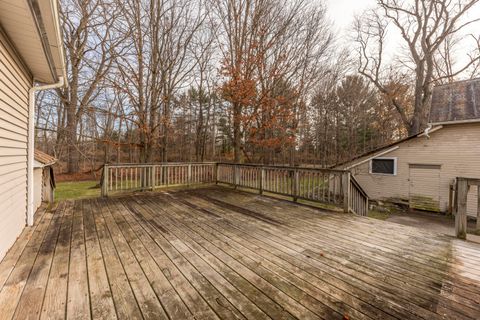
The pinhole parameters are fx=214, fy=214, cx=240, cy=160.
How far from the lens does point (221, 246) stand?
9.31 feet

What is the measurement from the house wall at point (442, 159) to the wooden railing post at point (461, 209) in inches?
294

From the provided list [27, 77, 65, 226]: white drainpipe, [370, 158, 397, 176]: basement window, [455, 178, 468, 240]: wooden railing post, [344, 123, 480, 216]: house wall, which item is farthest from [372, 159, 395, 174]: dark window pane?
[27, 77, 65, 226]: white drainpipe

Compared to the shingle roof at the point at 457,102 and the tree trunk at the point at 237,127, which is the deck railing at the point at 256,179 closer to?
the tree trunk at the point at 237,127

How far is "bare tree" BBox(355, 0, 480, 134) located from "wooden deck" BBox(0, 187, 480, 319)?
43.5 ft

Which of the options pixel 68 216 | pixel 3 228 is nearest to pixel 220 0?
pixel 68 216

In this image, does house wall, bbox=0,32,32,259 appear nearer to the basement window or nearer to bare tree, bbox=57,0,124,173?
bare tree, bbox=57,0,124,173

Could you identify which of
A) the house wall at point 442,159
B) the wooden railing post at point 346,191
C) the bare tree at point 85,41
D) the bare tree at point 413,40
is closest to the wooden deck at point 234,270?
the wooden railing post at point 346,191

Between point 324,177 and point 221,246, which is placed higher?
point 324,177

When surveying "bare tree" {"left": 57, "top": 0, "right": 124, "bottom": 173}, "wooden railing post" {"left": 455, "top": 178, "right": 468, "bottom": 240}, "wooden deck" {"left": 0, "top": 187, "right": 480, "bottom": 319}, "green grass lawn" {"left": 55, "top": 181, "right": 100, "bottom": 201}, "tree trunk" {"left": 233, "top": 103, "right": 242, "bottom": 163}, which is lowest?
"green grass lawn" {"left": 55, "top": 181, "right": 100, "bottom": 201}

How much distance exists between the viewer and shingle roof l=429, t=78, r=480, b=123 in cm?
828

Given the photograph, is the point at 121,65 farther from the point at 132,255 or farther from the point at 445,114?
the point at 445,114

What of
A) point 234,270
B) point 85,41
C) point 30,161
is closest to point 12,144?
point 30,161

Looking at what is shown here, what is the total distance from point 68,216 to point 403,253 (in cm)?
547

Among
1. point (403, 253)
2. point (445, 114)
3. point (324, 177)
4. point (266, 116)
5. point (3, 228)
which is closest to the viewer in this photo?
point (3, 228)
